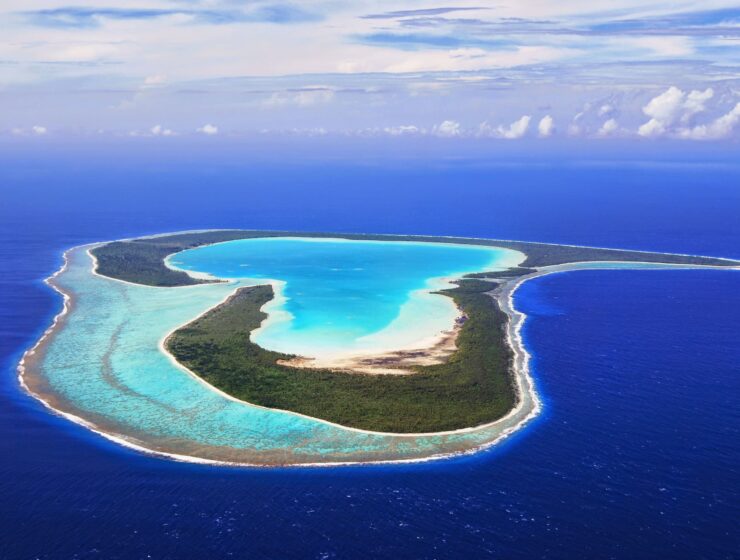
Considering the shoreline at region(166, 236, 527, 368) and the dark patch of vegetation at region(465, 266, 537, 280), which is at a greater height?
the shoreline at region(166, 236, 527, 368)

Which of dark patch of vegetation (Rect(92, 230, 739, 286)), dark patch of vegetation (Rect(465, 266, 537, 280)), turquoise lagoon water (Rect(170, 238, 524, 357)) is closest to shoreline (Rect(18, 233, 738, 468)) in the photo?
dark patch of vegetation (Rect(465, 266, 537, 280))

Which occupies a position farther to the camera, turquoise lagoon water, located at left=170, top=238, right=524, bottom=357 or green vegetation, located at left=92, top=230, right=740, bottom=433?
turquoise lagoon water, located at left=170, top=238, right=524, bottom=357

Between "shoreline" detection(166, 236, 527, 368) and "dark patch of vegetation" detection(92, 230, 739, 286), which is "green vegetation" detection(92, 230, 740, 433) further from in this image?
"dark patch of vegetation" detection(92, 230, 739, 286)

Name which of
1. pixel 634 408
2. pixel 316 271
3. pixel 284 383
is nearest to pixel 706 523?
pixel 634 408

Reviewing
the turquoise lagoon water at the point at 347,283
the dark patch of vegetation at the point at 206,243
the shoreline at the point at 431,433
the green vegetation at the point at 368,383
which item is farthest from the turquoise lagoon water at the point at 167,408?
the dark patch of vegetation at the point at 206,243

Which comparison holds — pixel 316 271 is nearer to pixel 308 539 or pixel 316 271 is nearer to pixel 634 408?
pixel 634 408

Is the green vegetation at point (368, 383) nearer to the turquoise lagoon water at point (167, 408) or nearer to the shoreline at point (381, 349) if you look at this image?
the shoreline at point (381, 349)
